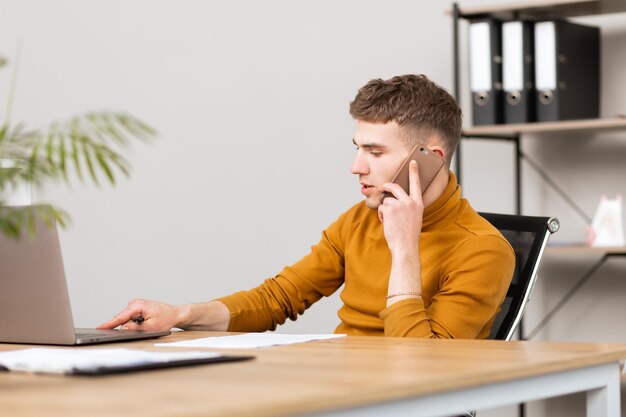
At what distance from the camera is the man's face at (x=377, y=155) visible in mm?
2074

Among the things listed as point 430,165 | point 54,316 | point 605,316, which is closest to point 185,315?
point 54,316

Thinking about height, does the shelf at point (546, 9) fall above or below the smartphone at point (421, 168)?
above

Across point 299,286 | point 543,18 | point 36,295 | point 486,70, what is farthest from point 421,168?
point 543,18

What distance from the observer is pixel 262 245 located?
152 inches

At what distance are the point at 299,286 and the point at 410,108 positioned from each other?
0.45m

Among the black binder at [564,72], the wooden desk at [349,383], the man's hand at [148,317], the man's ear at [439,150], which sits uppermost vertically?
the black binder at [564,72]

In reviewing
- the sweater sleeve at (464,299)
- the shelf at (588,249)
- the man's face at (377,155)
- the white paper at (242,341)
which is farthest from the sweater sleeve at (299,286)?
the shelf at (588,249)

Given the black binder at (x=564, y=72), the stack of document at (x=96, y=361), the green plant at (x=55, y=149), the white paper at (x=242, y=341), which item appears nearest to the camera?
the green plant at (x=55, y=149)

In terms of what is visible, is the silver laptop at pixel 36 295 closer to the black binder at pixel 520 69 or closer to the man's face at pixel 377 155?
the man's face at pixel 377 155

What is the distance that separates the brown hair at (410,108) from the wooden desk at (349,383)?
→ 0.63 m

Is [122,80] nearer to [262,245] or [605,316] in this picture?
Answer: [262,245]

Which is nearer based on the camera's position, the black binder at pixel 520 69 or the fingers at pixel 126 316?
the fingers at pixel 126 316

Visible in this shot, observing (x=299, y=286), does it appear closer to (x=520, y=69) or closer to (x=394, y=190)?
(x=394, y=190)

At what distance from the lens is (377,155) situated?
6.82ft
